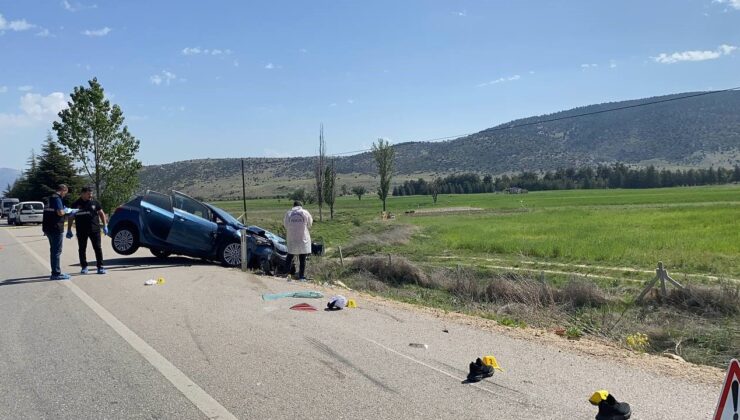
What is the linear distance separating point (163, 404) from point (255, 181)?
509ft

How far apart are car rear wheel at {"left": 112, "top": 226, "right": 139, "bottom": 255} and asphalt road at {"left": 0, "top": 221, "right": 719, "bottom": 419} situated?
17.0 feet

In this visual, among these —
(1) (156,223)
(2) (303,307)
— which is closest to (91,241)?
(1) (156,223)

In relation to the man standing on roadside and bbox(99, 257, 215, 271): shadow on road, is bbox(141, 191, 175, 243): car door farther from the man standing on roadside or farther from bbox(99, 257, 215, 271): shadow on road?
the man standing on roadside

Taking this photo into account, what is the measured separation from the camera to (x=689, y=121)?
170 metres

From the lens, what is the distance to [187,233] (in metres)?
14.3

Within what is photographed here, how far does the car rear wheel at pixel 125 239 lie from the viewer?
47.9 feet

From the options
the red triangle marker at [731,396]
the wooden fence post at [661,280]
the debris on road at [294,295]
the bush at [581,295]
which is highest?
the red triangle marker at [731,396]

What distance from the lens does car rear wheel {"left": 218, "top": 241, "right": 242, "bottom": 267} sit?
14.4 metres

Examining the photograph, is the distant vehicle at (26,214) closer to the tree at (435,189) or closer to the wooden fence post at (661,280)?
the wooden fence post at (661,280)

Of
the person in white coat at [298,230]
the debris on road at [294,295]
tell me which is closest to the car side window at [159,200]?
the person in white coat at [298,230]

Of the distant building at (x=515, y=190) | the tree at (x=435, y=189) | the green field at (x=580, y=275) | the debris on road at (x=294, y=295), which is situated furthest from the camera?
the distant building at (x=515, y=190)

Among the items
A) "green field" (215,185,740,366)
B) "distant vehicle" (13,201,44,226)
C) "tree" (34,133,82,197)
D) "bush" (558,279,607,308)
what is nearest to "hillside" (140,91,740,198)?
"tree" (34,133,82,197)

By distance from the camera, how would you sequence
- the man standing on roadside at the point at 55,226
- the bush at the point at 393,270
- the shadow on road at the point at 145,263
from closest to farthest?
the man standing on roadside at the point at 55,226 < the shadow on road at the point at 145,263 < the bush at the point at 393,270

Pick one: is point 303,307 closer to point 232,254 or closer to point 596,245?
point 232,254
